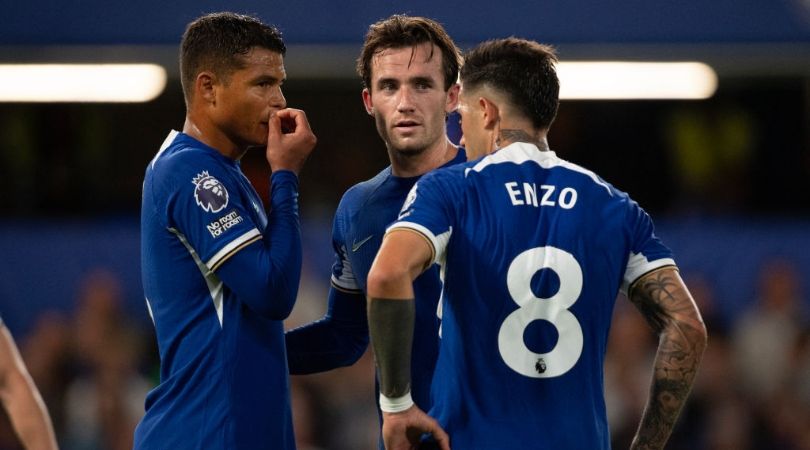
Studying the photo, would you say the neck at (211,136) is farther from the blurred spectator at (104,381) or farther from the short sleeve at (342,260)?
the blurred spectator at (104,381)

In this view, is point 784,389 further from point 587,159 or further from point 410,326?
point 410,326

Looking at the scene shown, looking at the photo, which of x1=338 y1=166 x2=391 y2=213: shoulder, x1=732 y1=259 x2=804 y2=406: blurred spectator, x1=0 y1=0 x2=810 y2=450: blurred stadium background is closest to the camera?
x1=338 y1=166 x2=391 y2=213: shoulder

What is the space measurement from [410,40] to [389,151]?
44 centimetres

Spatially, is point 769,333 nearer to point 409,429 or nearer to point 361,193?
point 361,193

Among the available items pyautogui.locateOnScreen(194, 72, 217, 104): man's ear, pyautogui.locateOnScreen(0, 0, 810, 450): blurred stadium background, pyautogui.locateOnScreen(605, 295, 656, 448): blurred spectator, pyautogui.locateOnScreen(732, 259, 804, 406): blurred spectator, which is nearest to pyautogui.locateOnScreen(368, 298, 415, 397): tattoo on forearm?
pyautogui.locateOnScreen(194, 72, 217, 104): man's ear

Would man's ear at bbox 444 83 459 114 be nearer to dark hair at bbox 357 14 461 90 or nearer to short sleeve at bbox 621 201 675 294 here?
dark hair at bbox 357 14 461 90

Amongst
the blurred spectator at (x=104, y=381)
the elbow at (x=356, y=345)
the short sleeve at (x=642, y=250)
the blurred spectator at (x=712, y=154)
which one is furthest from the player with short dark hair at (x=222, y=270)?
the blurred spectator at (x=712, y=154)

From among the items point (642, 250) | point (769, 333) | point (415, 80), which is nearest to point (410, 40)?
point (415, 80)

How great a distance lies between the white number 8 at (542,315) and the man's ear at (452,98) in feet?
4.13

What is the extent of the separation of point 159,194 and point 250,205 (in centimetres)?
31

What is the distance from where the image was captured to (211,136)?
14.4 ft

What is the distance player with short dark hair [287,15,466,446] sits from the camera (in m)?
4.94

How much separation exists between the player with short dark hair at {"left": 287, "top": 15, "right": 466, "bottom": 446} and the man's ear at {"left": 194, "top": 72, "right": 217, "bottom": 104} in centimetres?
81

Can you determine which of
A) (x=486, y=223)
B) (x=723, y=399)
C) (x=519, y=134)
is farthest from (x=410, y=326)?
(x=723, y=399)
